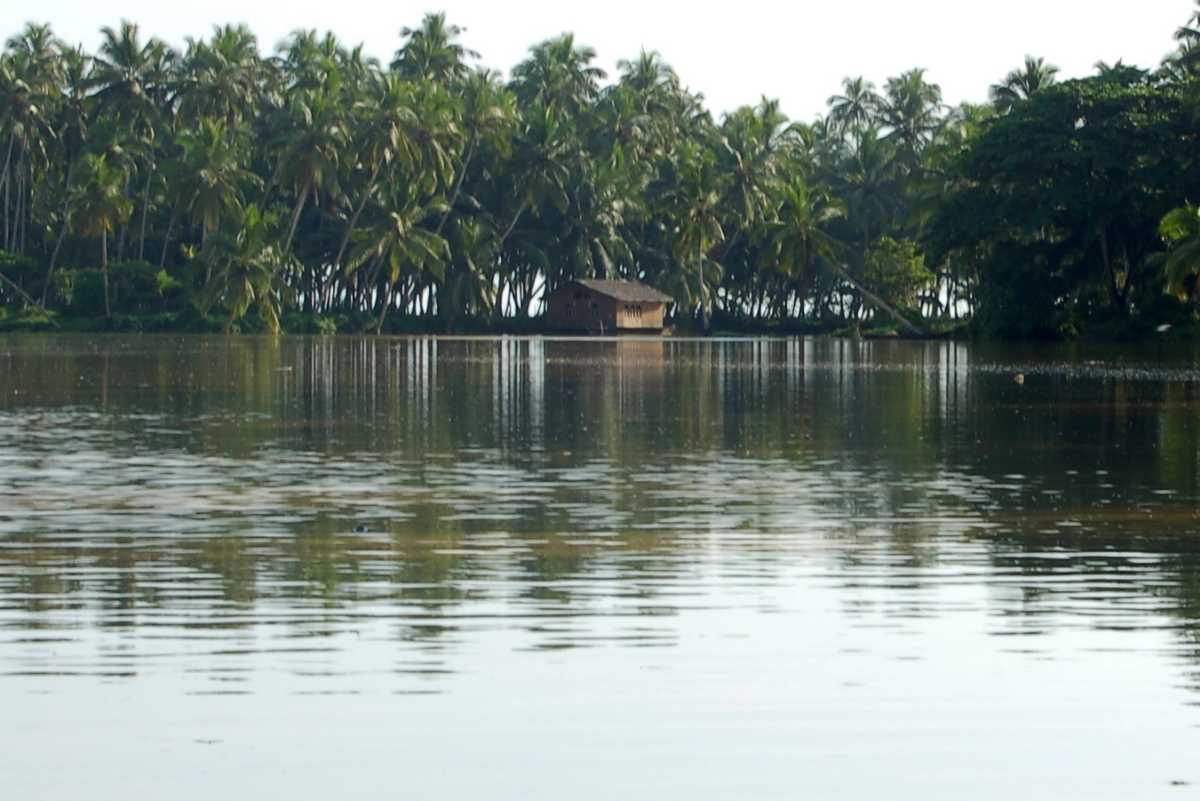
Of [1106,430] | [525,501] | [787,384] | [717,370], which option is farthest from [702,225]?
[525,501]

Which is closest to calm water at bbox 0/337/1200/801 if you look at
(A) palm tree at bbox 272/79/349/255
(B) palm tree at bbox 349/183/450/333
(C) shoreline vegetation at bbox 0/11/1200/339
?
(C) shoreline vegetation at bbox 0/11/1200/339

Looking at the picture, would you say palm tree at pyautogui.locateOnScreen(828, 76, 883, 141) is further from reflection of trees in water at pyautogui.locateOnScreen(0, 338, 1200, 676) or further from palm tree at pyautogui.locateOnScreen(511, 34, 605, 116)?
reflection of trees in water at pyautogui.locateOnScreen(0, 338, 1200, 676)

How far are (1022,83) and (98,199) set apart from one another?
47814 mm

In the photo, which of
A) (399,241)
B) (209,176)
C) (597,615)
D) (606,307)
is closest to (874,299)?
(606,307)

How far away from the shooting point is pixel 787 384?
4944cm

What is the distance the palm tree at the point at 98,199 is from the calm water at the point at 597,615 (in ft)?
267

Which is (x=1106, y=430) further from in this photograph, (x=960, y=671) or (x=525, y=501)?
(x=960, y=671)

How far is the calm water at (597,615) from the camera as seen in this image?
877 cm

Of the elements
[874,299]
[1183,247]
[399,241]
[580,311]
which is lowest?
[580,311]

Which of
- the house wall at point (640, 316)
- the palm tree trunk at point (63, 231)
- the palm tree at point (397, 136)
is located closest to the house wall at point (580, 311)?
the house wall at point (640, 316)

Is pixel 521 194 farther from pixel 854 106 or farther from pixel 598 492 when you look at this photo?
pixel 598 492

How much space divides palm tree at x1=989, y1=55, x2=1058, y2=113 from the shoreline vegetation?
0.84 feet

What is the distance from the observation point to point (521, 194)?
12406 cm

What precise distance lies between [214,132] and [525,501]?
9089 cm
